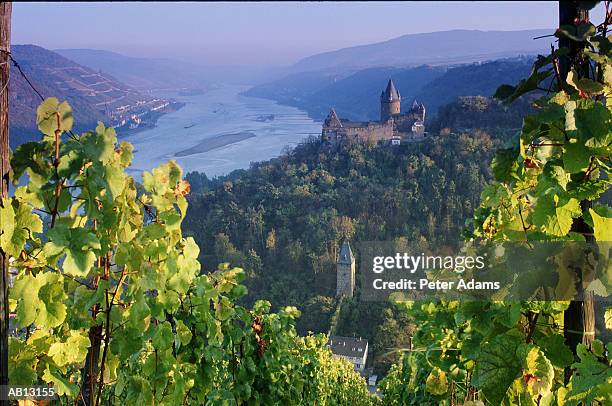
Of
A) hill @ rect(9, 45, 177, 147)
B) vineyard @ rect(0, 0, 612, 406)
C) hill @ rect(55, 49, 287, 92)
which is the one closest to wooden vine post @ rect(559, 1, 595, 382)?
vineyard @ rect(0, 0, 612, 406)

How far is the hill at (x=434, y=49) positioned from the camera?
39156 millimetres

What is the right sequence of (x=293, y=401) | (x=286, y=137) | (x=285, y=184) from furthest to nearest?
(x=286, y=137) → (x=285, y=184) → (x=293, y=401)

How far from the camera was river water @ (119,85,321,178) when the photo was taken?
89.2 ft

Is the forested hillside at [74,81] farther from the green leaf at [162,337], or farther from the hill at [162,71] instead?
the green leaf at [162,337]

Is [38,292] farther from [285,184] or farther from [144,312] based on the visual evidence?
[285,184]

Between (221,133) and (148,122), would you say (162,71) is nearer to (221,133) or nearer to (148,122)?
(221,133)

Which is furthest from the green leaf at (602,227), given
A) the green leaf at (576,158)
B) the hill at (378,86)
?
the hill at (378,86)

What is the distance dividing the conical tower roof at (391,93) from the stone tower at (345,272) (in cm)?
1448

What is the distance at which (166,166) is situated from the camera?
1.39m

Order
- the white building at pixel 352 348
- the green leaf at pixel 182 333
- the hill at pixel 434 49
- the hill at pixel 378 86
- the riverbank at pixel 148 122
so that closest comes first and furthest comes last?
the green leaf at pixel 182 333, the white building at pixel 352 348, the riverbank at pixel 148 122, the hill at pixel 378 86, the hill at pixel 434 49

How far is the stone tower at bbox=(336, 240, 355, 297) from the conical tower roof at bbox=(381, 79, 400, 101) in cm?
1448

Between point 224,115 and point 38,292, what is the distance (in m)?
36.8

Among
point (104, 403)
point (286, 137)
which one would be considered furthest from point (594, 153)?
point (286, 137)

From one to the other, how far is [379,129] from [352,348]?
1737cm
